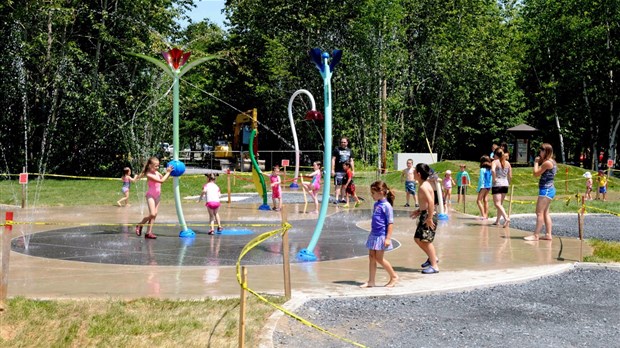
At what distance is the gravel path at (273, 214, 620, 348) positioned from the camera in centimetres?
677

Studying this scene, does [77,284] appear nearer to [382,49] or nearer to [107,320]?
[107,320]

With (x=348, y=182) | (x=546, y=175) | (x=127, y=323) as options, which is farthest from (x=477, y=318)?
(x=348, y=182)

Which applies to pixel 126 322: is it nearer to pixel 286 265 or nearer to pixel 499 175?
pixel 286 265

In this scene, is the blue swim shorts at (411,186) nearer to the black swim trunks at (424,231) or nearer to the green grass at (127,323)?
the black swim trunks at (424,231)

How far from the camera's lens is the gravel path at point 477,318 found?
22.2ft

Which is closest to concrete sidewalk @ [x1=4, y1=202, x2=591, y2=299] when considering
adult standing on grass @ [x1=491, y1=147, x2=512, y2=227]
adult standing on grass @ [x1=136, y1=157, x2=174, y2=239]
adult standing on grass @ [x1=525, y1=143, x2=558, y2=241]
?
adult standing on grass @ [x1=525, y1=143, x2=558, y2=241]

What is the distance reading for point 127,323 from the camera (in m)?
7.11

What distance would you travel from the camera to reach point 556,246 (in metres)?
12.9

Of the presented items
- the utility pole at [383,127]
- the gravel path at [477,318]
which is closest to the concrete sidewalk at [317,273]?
the gravel path at [477,318]

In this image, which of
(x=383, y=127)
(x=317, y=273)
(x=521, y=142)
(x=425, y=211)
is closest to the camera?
(x=425, y=211)

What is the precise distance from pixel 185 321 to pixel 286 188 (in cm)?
2198

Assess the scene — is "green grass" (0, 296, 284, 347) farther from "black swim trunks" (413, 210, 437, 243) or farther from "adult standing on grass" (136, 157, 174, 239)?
"adult standing on grass" (136, 157, 174, 239)

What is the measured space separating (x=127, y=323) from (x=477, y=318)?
3.50m

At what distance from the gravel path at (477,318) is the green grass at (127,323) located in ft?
1.70
